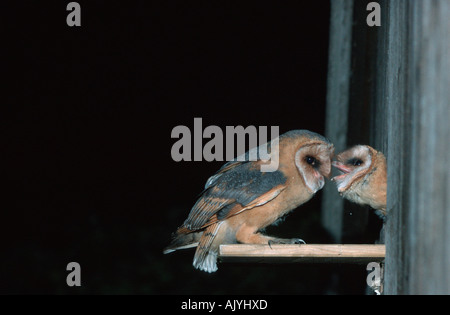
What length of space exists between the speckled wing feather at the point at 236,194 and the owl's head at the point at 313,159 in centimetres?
13

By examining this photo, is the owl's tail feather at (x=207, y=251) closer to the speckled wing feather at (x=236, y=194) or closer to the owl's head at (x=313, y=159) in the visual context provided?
the speckled wing feather at (x=236, y=194)

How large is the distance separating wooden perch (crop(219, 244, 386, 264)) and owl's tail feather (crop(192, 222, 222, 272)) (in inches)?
19.9

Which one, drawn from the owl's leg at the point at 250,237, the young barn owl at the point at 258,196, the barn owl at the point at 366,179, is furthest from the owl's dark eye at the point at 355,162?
the owl's leg at the point at 250,237

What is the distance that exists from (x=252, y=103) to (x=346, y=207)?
6.61ft

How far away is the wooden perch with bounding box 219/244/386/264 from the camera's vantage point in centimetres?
240

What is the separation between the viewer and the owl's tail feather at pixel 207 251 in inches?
122

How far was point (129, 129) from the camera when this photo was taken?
20.4 ft

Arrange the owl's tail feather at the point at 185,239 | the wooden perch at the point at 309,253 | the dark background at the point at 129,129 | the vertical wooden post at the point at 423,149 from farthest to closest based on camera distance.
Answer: the dark background at the point at 129,129 → the owl's tail feather at the point at 185,239 → the wooden perch at the point at 309,253 → the vertical wooden post at the point at 423,149

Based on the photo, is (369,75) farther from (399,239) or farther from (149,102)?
(149,102)

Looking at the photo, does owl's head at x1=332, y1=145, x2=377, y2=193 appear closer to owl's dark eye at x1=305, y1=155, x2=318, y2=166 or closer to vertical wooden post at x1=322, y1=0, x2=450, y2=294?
owl's dark eye at x1=305, y1=155, x2=318, y2=166

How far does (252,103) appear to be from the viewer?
6102mm

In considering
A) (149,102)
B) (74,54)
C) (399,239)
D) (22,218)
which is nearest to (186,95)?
(149,102)

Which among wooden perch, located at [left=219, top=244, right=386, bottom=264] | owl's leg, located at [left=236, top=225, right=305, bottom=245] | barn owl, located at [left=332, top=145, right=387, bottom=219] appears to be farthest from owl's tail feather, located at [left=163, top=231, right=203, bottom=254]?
barn owl, located at [left=332, top=145, right=387, bottom=219]

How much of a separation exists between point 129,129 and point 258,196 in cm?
348
